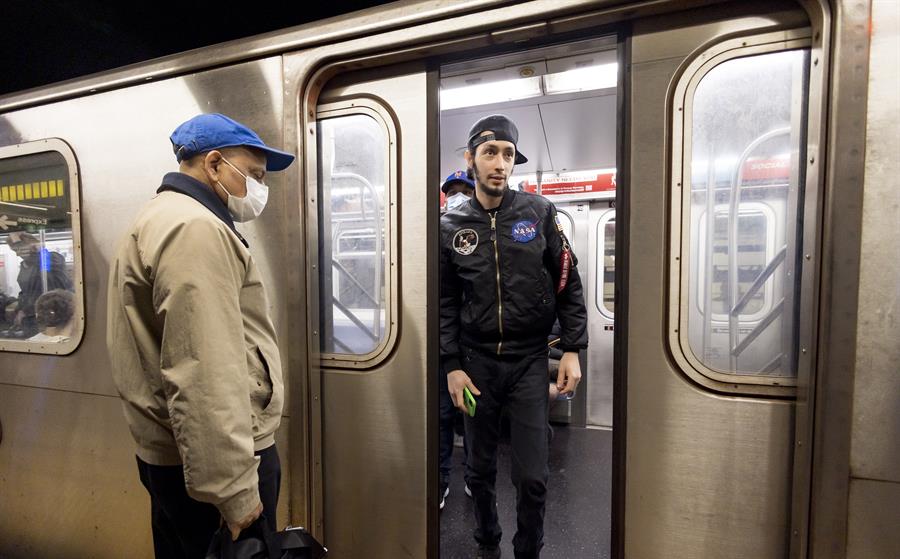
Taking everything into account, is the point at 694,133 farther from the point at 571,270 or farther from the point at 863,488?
the point at 863,488

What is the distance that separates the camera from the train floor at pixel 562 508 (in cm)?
229

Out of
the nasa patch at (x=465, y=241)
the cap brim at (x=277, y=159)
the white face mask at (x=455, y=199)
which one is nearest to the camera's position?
the cap brim at (x=277, y=159)

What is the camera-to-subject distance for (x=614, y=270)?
192cm

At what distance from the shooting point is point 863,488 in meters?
1.19

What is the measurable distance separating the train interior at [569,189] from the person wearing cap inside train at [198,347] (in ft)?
3.44

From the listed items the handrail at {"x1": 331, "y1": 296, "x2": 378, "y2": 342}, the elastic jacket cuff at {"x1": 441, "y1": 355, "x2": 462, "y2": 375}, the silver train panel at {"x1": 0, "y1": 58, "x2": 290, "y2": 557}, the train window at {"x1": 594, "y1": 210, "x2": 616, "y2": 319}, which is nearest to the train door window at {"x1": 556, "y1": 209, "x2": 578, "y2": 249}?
the train window at {"x1": 594, "y1": 210, "x2": 616, "y2": 319}

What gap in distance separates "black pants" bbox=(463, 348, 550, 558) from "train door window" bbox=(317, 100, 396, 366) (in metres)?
0.53

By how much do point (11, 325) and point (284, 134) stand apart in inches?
81.1

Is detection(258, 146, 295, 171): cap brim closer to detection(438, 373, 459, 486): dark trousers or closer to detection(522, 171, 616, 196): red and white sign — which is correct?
detection(438, 373, 459, 486): dark trousers

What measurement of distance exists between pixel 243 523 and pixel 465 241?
1.36 meters

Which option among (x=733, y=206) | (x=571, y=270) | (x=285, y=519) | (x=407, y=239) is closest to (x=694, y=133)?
(x=733, y=206)

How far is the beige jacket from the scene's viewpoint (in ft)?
3.32

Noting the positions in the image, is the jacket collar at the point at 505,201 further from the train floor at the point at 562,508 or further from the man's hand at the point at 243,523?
the train floor at the point at 562,508

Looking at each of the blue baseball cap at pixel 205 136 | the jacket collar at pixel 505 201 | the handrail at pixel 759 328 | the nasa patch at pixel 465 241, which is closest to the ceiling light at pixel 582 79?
the jacket collar at pixel 505 201
